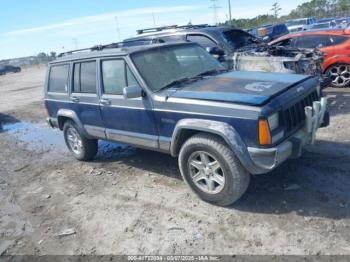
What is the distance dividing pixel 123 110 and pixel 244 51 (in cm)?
388

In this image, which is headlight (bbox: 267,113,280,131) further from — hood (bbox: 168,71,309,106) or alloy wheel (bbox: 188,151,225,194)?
alloy wheel (bbox: 188,151,225,194)

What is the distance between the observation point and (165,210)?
14.1ft

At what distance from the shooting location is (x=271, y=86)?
13.2 ft

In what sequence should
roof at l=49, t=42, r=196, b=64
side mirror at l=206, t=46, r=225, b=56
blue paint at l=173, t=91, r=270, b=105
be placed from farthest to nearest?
side mirror at l=206, t=46, r=225, b=56 < roof at l=49, t=42, r=196, b=64 < blue paint at l=173, t=91, r=270, b=105

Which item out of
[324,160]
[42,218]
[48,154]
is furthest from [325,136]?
[48,154]

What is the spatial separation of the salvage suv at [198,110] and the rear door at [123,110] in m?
0.01

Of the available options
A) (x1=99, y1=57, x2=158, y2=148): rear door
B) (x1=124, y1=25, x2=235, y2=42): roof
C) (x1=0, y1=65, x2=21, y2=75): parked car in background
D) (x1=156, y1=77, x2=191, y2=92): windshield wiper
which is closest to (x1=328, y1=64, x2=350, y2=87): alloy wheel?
(x1=124, y1=25, x2=235, y2=42): roof

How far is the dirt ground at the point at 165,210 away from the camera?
3.52 metres

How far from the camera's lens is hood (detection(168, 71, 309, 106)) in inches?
148

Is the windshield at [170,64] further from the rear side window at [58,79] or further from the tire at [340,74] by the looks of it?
the tire at [340,74]

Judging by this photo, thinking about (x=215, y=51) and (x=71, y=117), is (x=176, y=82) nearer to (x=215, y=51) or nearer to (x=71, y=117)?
(x=71, y=117)

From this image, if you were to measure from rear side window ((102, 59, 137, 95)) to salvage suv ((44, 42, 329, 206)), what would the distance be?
1 centimetres

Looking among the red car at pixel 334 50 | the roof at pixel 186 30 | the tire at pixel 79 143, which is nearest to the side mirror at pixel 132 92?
the tire at pixel 79 143

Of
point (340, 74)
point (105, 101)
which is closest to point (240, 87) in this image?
point (105, 101)
